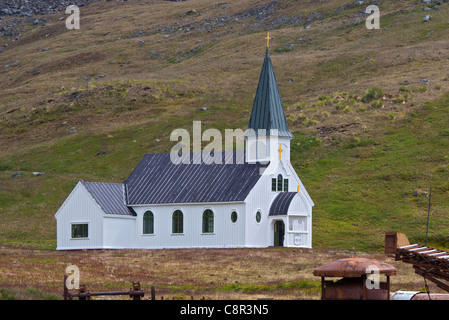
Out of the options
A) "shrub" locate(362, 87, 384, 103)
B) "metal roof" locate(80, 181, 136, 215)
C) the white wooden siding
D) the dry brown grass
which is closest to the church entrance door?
the dry brown grass

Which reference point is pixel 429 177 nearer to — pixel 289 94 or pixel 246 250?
pixel 246 250

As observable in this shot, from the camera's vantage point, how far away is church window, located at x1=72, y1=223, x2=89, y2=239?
64.6 metres

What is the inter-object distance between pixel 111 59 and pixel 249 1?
149 feet

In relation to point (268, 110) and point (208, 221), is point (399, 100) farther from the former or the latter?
point (208, 221)

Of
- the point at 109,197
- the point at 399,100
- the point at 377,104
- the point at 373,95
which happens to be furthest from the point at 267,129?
the point at 373,95

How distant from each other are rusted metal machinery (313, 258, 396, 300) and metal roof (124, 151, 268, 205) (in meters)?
34.8

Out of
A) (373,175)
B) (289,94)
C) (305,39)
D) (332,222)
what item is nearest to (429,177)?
(373,175)

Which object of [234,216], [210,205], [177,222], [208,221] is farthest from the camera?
[177,222]

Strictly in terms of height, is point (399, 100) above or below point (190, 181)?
above

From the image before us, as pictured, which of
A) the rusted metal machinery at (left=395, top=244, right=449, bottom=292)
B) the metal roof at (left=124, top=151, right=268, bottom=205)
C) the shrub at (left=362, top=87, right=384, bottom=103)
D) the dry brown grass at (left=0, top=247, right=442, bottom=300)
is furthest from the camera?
the shrub at (left=362, top=87, right=384, bottom=103)

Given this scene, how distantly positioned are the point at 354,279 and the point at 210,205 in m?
37.0

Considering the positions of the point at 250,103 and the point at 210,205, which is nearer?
the point at 210,205

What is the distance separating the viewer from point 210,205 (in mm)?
64688

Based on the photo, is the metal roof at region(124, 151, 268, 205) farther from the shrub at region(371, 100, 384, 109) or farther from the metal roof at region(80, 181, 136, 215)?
the shrub at region(371, 100, 384, 109)
